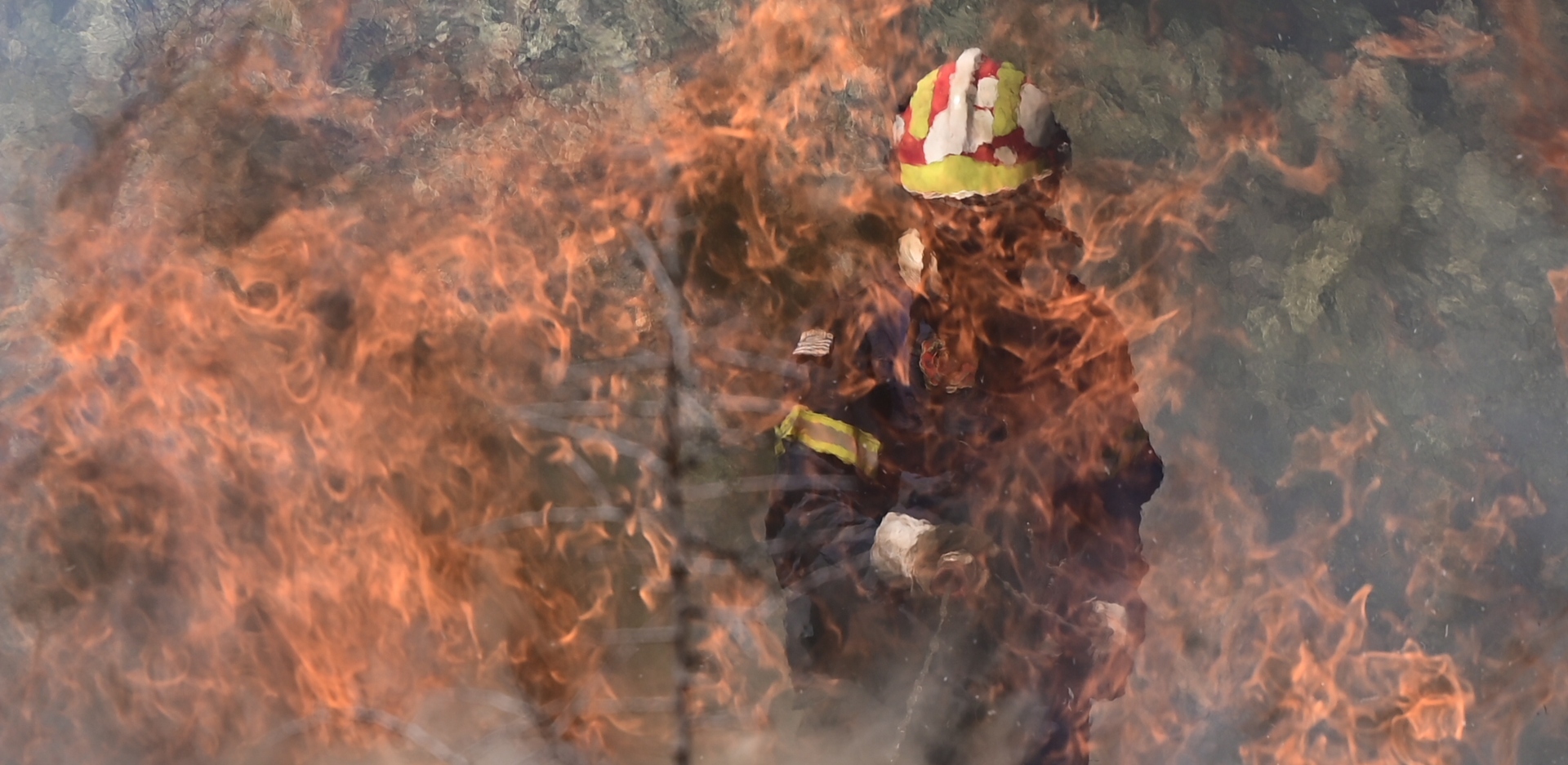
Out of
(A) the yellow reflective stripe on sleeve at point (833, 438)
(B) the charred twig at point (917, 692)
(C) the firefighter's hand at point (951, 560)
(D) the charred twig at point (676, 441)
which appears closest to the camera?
(C) the firefighter's hand at point (951, 560)

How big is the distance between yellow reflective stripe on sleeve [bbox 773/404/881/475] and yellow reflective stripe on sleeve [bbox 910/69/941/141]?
1.04 meters

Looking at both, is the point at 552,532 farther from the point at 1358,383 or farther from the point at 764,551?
the point at 1358,383

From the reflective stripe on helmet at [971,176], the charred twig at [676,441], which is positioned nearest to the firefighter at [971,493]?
the reflective stripe on helmet at [971,176]

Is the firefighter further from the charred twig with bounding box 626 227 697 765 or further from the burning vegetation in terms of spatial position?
the charred twig with bounding box 626 227 697 765

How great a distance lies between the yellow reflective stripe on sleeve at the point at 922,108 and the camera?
3.14 m

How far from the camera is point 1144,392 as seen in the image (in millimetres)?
3502

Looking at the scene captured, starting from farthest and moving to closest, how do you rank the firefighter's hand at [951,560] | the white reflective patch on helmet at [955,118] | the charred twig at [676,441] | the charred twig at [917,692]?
the charred twig at [676,441]
the charred twig at [917,692]
the firefighter's hand at [951,560]
the white reflective patch on helmet at [955,118]

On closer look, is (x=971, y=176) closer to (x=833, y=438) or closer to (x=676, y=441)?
(x=833, y=438)

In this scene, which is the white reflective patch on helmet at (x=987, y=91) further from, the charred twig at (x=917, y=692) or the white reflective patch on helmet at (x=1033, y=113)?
the charred twig at (x=917, y=692)

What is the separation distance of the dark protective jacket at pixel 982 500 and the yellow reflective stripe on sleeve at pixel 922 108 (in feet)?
1.37

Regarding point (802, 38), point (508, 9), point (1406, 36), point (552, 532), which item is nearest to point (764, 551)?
point (552, 532)

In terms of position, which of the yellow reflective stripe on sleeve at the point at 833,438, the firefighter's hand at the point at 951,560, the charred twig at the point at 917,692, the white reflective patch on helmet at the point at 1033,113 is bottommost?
the charred twig at the point at 917,692

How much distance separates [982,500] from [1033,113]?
1422 millimetres

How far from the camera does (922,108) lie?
3.16 metres
